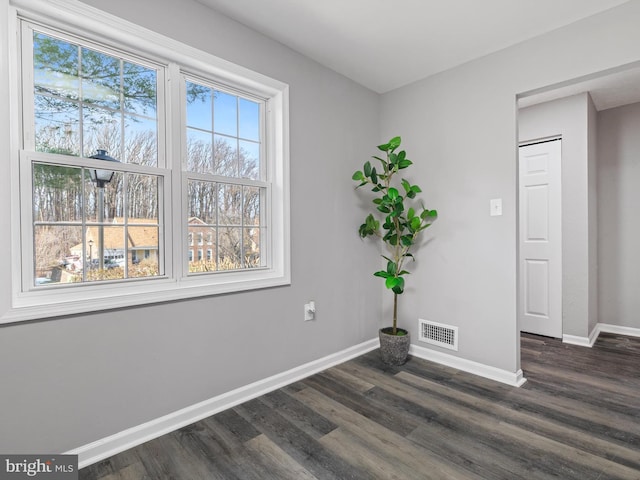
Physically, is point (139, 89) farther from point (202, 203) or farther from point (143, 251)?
point (143, 251)

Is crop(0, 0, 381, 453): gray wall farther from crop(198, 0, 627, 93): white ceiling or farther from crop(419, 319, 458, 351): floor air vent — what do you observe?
crop(419, 319, 458, 351): floor air vent

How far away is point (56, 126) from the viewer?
66.7 inches

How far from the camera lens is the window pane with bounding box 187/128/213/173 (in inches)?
85.7

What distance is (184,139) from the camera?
2.11 metres

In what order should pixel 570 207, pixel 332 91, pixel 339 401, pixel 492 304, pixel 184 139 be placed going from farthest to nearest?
pixel 570 207, pixel 332 91, pixel 492 304, pixel 339 401, pixel 184 139

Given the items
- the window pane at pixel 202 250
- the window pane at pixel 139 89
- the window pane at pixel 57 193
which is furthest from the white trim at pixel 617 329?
the window pane at pixel 57 193

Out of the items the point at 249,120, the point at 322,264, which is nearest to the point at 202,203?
the point at 249,120

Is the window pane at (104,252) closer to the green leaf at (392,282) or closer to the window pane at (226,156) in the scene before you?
the window pane at (226,156)

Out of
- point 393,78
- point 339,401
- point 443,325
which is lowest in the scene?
point 339,401

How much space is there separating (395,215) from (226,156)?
1.47 meters

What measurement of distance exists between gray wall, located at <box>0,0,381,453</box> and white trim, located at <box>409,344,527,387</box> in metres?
0.51

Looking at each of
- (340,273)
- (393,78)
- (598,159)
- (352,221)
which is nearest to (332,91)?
(393,78)

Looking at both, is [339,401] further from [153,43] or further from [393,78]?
[393,78]

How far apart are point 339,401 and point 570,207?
10.2ft
